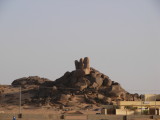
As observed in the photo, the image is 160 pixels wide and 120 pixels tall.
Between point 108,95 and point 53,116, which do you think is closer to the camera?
point 53,116

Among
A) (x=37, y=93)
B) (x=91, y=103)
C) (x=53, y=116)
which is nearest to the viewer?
(x=53, y=116)

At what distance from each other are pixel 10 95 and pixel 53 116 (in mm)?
32077

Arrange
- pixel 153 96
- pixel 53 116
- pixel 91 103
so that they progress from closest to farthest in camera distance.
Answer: pixel 53 116, pixel 153 96, pixel 91 103

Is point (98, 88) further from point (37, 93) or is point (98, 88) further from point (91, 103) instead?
point (37, 93)

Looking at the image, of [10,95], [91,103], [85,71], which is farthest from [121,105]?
[10,95]

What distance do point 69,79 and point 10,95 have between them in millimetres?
12024

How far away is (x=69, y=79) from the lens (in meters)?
96.1

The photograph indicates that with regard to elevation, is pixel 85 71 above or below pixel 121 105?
above

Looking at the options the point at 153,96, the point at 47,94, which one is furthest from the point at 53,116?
the point at 47,94

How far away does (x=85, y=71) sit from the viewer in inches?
3696

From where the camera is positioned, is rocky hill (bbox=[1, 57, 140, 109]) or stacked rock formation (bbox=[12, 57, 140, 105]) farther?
stacked rock formation (bbox=[12, 57, 140, 105])

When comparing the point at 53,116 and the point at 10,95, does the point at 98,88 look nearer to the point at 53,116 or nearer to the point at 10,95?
Answer: the point at 10,95

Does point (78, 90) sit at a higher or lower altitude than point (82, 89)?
lower

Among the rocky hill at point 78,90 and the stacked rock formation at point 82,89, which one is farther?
the stacked rock formation at point 82,89
